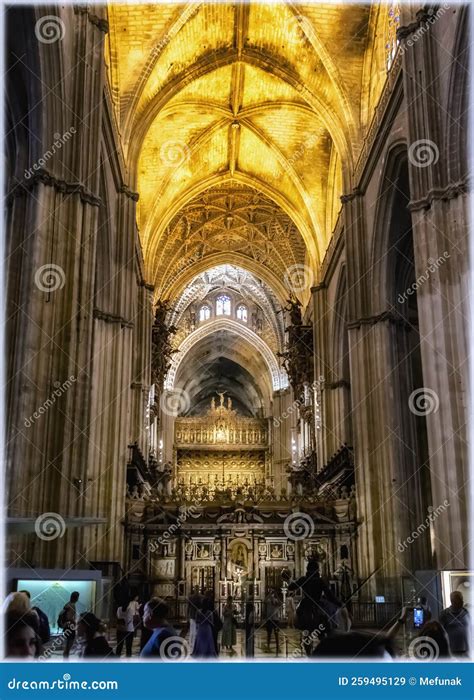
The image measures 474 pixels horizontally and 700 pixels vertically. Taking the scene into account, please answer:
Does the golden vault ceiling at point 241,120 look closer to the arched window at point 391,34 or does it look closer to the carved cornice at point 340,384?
the arched window at point 391,34

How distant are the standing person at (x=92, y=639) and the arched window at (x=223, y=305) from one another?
4315cm

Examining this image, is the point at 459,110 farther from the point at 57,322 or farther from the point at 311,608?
the point at 311,608

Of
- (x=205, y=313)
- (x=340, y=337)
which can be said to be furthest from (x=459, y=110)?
(x=205, y=313)

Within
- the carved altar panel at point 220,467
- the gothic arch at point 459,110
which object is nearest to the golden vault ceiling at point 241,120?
the gothic arch at point 459,110

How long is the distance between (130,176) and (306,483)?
1781 centimetres

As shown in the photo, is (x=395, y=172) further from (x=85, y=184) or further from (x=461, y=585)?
(x=461, y=585)

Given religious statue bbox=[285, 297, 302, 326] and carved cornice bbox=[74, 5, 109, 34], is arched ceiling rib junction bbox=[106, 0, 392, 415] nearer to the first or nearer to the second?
religious statue bbox=[285, 297, 302, 326]

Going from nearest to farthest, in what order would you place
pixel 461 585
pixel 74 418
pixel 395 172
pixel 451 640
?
1. pixel 451 640
2. pixel 461 585
3. pixel 74 418
4. pixel 395 172

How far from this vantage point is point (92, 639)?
5652mm

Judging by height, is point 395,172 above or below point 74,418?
above

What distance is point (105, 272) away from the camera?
71.1 ft

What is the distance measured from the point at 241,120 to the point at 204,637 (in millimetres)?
26238

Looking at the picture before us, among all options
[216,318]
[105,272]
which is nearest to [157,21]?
[105,272]

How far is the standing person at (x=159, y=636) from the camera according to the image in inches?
202
